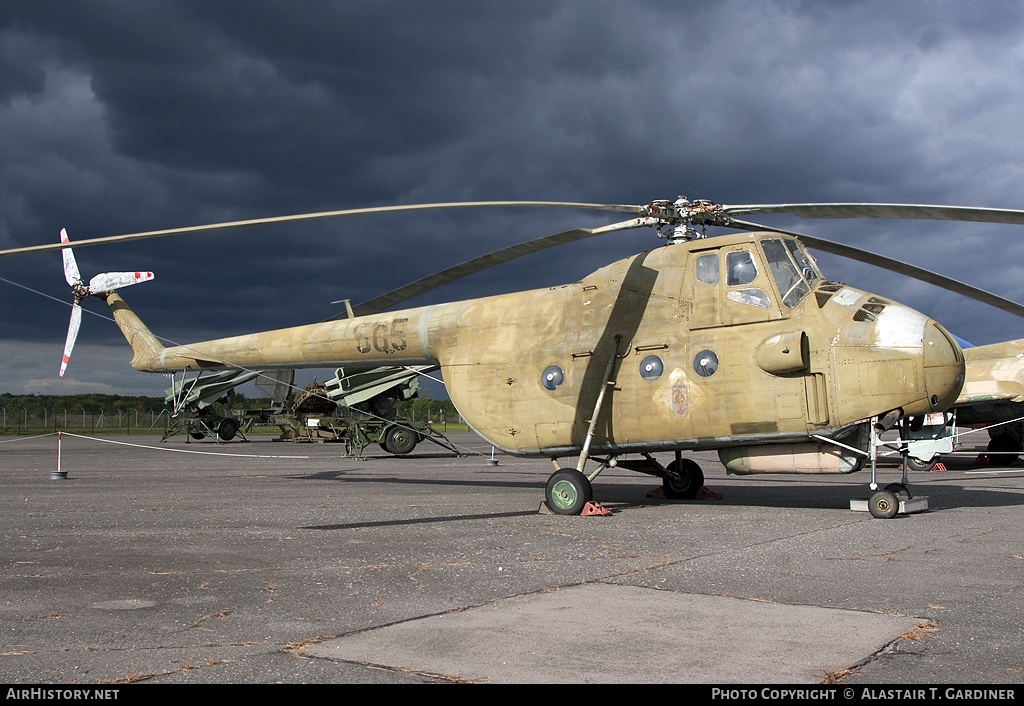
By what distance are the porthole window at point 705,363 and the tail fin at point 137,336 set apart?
12.8 meters

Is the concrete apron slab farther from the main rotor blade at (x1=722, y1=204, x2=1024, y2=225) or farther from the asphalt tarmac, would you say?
the main rotor blade at (x1=722, y1=204, x2=1024, y2=225)

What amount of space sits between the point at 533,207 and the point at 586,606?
18.5ft

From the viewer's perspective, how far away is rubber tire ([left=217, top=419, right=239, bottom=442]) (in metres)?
39.3

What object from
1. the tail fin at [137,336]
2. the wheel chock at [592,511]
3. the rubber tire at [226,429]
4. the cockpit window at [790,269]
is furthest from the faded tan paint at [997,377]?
the rubber tire at [226,429]

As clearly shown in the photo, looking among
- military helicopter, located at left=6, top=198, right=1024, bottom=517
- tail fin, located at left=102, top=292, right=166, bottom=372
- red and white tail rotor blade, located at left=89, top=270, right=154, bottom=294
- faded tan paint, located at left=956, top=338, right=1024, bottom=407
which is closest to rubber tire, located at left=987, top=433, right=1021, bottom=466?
faded tan paint, located at left=956, top=338, right=1024, bottom=407

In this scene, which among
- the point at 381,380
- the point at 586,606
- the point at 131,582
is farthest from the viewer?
the point at 381,380

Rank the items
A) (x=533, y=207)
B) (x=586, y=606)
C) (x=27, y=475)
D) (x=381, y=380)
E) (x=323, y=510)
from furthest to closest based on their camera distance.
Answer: (x=381, y=380)
(x=27, y=475)
(x=323, y=510)
(x=533, y=207)
(x=586, y=606)

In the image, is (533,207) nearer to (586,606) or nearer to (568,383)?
(568,383)

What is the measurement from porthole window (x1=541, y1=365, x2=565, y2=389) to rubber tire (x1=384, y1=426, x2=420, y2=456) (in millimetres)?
15343

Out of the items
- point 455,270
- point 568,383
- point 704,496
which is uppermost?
point 455,270

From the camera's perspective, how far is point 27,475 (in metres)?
17.1

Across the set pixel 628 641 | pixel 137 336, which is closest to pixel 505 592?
pixel 628 641

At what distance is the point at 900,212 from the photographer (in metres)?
8.87

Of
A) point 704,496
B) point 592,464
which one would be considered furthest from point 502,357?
point 592,464
